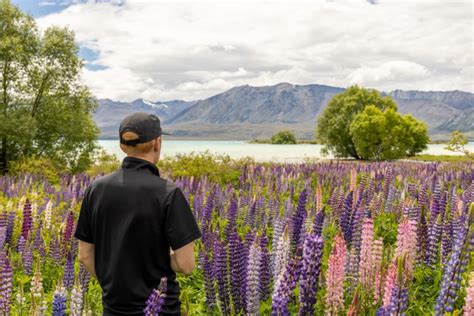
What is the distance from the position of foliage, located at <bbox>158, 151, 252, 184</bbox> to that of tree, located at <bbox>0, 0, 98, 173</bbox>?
1364 centimetres

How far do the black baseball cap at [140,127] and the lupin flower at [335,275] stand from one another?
1.75m

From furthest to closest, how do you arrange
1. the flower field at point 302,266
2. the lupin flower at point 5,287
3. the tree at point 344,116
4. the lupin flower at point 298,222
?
1. the tree at point 344,116
2. the lupin flower at point 298,222
3. the lupin flower at point 5,287
4. the flower field at point 302,266

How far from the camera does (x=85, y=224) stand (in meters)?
3.99

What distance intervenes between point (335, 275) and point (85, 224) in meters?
2.19

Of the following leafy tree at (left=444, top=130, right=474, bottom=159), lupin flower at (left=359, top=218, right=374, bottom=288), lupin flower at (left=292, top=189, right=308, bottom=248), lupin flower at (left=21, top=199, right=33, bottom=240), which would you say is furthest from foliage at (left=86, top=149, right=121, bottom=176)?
lupin flower at (left=359, top=218, right=374, bottom=288)

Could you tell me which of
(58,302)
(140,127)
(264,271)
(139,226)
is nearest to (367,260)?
(264,271)

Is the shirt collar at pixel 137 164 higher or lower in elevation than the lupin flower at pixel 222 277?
higher

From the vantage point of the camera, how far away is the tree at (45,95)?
3178 cm

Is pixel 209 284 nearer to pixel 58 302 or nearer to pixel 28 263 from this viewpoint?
pixel 58 302

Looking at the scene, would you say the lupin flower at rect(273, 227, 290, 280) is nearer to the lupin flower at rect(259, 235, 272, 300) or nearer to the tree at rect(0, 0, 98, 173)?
the lupin flower at rect(259, 235, 272, 300)

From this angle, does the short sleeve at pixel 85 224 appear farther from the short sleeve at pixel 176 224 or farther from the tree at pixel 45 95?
the tree at pixel 45 95

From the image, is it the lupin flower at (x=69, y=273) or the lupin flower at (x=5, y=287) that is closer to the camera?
the lupin flower at (x=5, y=287)

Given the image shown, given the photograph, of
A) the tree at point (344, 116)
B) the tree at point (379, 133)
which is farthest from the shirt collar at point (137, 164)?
the tree at point (344, 116)

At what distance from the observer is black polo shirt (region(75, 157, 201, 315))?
360 cm
